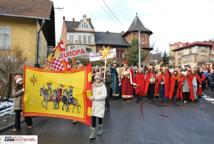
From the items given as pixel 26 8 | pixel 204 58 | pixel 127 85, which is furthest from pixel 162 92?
pixel 204 58

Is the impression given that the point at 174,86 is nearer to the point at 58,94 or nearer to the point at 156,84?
the point at 156,84

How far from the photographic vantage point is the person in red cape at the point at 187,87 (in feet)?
61.9

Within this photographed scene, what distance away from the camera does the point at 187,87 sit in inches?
740

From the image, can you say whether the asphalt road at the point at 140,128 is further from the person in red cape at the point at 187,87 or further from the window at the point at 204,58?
the window at the point at 204,58

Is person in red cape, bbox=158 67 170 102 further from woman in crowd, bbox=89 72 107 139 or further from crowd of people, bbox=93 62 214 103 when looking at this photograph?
woman in crowd, bbox=89 72 107 139

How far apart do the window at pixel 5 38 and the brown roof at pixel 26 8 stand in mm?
1323

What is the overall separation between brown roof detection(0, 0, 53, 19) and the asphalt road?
1009 centimetres

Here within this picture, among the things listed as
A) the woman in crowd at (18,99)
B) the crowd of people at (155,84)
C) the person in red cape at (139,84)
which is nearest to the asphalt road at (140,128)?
the woman in crowd at (18,99)

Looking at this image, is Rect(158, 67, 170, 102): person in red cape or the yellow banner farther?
Rect(158, 67, 170, 102): person in red cape

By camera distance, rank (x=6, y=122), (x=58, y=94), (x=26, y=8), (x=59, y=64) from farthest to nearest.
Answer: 1. (x=26, y=8)
2. (x=59, y=64)
3. (x=6, y=122)
4. (x=58, y=94)

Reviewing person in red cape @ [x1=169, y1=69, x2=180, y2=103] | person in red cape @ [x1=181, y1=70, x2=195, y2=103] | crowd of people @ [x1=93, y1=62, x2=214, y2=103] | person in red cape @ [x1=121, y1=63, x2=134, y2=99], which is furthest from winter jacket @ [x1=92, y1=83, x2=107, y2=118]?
person in red cape @ [x1=169, y1=69, x2=180, y2=103]

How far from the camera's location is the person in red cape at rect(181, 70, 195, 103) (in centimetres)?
1887

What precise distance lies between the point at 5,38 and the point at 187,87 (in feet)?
39.3

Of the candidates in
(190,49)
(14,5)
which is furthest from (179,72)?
(190,49)
